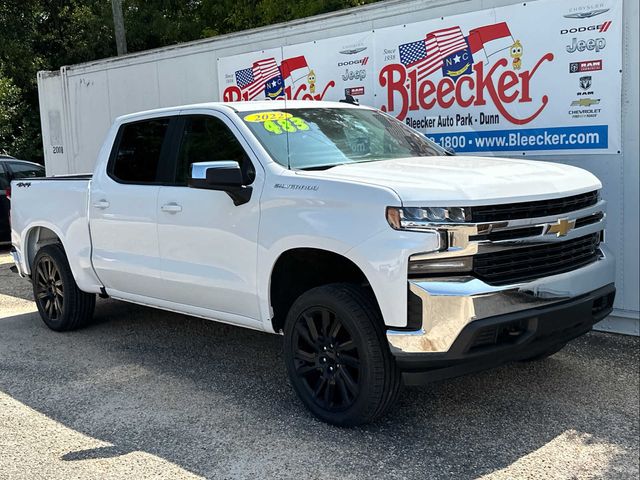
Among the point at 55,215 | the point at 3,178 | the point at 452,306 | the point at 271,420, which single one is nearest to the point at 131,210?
the point at 55,215

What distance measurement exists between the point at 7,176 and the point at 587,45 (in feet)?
33.7

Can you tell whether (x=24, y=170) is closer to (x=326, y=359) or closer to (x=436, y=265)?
(x=326, y=359)

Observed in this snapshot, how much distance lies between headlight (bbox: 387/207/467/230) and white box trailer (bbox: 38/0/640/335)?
8.82 ft

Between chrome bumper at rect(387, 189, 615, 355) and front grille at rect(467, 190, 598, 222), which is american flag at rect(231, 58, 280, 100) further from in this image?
chrome bumper at rect(387, 189, 615, 355)

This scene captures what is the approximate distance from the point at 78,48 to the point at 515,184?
2192 centimetres

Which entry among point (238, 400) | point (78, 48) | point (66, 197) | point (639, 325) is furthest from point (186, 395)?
point (78, 48)

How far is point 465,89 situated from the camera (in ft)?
21.9

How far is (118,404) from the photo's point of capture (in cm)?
475

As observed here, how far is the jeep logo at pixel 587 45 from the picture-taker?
5.77m

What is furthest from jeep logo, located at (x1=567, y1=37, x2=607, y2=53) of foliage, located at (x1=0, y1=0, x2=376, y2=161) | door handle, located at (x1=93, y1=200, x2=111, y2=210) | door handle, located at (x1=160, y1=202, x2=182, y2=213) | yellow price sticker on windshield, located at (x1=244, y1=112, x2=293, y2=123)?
foliage, located at (x1=0, y1=0, x2=376, y2=161)

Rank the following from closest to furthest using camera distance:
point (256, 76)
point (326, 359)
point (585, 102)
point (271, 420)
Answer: point (326, 359) < point (271, 420) < point (585, 102) < point (256, 76)

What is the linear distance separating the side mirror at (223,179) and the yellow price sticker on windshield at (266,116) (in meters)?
0.58

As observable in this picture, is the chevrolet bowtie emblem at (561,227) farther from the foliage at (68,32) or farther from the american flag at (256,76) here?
the foliage at (68,32)

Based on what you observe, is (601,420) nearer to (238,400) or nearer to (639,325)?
(639,325)
